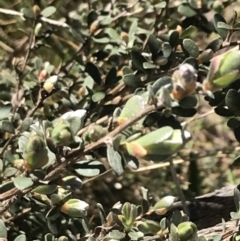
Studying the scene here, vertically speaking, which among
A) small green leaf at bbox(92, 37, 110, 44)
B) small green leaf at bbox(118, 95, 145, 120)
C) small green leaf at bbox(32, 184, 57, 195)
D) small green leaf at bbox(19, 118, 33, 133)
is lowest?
small green leaf at bbox(32, 184, 57, 195)

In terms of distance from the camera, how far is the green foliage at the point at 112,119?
491 mm

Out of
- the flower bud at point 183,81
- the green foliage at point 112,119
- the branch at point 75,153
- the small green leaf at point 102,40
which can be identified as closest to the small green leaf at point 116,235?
the green foliage at point 112,119

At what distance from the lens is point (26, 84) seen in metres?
0.89

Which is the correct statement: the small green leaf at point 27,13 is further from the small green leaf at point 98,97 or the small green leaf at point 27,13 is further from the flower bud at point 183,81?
the flower bud at point 183,81

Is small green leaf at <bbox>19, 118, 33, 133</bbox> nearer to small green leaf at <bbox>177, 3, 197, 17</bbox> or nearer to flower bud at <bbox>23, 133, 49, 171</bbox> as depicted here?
flower bud at <bbox>23, 133, 49, 171</bbox>

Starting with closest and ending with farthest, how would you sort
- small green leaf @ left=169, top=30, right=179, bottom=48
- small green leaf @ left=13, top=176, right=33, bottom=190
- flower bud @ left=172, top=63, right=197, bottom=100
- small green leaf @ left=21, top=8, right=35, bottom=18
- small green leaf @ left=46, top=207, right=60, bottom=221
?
flower bud @ left=172, top=63, right=197, bottom=100 < small green leaf @ left=13, top=176, right=33, bottom=190 < small green leaf @ left=46, top=207, right=60, bottom=221 < small green leaf @ left=169, top=30, right=179, bottom=48 < small green leaf @ left=21, top=8, right=35, bottom=18

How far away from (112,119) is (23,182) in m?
0.11

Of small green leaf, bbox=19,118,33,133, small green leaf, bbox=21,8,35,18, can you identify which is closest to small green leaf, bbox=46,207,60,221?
small green leaf, bbox=19,118,33,133

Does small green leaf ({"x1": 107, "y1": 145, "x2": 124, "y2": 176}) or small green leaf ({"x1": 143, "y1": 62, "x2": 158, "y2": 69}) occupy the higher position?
small green leaf ({"x1": 143, "y1": 62, "x2": 158, "y2": 69})

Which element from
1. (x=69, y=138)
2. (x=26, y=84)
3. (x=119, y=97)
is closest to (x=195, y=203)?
(x=119, y=97)

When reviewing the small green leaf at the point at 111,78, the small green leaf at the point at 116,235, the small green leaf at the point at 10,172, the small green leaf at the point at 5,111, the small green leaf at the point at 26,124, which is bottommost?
the small green leaf at the point at 116,235

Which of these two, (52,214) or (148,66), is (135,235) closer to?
(52,214)

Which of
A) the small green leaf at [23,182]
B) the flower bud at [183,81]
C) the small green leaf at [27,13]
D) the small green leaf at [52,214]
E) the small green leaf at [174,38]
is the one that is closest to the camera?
the flower bud at [183,81]

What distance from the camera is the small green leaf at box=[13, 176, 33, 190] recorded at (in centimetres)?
54
